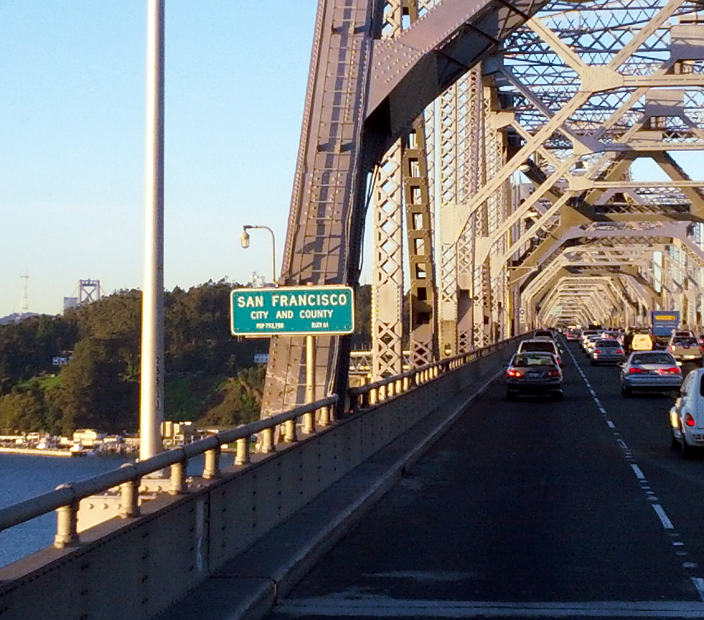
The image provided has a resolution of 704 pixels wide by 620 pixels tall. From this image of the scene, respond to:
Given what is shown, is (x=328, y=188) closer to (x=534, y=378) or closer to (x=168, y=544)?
(x=168, y=544)

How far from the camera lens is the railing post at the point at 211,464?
34.7ft

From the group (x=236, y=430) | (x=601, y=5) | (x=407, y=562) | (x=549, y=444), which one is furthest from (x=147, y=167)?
(x=601, y=5)

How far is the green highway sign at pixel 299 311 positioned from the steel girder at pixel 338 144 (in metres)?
1.44

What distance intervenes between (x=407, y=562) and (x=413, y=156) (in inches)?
910

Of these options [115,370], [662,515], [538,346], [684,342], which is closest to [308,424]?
[662,515]

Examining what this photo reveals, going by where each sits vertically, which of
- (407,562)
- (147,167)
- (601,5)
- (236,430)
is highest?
(601,5)

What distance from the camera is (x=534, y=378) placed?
136 feet

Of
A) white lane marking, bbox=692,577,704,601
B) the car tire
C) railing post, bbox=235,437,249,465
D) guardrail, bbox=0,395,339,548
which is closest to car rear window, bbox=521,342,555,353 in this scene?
the car tire

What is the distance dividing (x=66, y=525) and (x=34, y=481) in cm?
584

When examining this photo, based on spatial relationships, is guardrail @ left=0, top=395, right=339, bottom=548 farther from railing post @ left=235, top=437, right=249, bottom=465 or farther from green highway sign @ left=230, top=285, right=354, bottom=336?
green highway sign @ left=230, top=285, right=354, bottom=336

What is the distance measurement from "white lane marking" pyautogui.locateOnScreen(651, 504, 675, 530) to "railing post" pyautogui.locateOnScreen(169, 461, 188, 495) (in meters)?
6.49

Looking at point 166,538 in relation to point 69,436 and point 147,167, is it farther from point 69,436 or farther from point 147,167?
point 69,436

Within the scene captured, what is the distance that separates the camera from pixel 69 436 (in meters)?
20.5

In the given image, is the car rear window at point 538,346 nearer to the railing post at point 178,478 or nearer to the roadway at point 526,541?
the roadway at point 526,541
